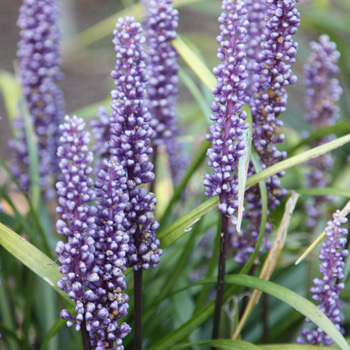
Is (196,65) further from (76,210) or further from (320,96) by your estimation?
(320,96)

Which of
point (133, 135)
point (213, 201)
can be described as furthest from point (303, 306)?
point (133, 135)

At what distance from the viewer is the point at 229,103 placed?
1.62m

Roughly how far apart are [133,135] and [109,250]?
1.10ft

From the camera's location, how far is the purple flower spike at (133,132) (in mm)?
1589

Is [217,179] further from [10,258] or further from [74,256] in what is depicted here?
[10,258]

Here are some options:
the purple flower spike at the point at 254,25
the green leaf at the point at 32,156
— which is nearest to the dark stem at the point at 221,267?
the purple flower spike at the point at 254,25

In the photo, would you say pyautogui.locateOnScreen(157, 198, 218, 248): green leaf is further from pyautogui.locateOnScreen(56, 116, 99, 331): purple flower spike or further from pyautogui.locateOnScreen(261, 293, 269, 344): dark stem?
pyautogui.locateOnScreen(261, 293, 269, 344): dark stem

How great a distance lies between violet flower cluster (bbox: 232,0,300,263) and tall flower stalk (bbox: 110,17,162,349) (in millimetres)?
414

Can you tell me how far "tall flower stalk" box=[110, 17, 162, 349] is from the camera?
5.21ft

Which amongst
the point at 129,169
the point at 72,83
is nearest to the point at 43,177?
the point at 129,169

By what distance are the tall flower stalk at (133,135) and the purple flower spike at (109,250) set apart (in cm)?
5

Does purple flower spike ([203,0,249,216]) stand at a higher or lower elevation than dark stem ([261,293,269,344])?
higher

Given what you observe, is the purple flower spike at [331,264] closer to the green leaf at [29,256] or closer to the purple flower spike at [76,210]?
the purple flower spike at [76,210]

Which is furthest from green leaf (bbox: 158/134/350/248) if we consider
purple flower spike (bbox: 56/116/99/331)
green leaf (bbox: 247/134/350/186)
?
purple flower spike (bbox: 56/116/99/331)
